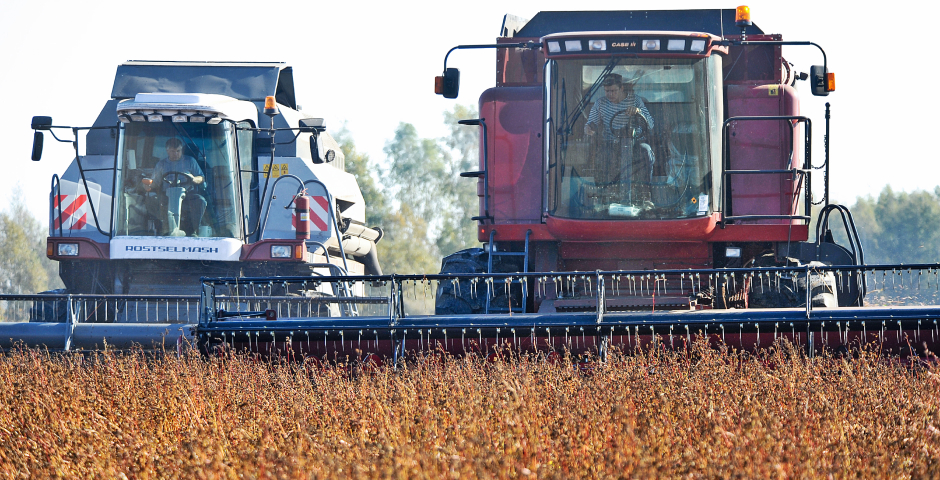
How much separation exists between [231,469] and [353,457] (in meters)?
0.50

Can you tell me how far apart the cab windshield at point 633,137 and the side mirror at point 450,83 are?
2.35 feet

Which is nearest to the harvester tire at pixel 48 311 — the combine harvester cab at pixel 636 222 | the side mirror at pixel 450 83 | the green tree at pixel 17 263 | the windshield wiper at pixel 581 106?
the combine harvester cab at pixel 636 222

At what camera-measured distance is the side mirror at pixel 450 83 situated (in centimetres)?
758

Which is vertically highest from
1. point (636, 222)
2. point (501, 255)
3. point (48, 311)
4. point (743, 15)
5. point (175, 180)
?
point (743, 15)

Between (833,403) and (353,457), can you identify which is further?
(833,403)

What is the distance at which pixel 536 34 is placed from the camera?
8680 millimetres

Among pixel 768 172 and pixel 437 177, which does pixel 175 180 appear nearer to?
pixel 768 172

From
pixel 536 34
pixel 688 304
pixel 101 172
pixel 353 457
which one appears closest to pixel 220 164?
pixel 101 172

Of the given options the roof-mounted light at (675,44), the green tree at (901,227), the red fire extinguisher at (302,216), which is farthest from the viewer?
the green tree at (901,227)

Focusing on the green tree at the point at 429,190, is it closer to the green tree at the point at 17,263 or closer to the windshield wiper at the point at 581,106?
the green tree at the point at 17,263

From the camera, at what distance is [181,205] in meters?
10.5

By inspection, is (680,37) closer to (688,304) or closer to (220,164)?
(688,304)

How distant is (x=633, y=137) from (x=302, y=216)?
175 inches

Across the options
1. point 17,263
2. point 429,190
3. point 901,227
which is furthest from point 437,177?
point 901,227
